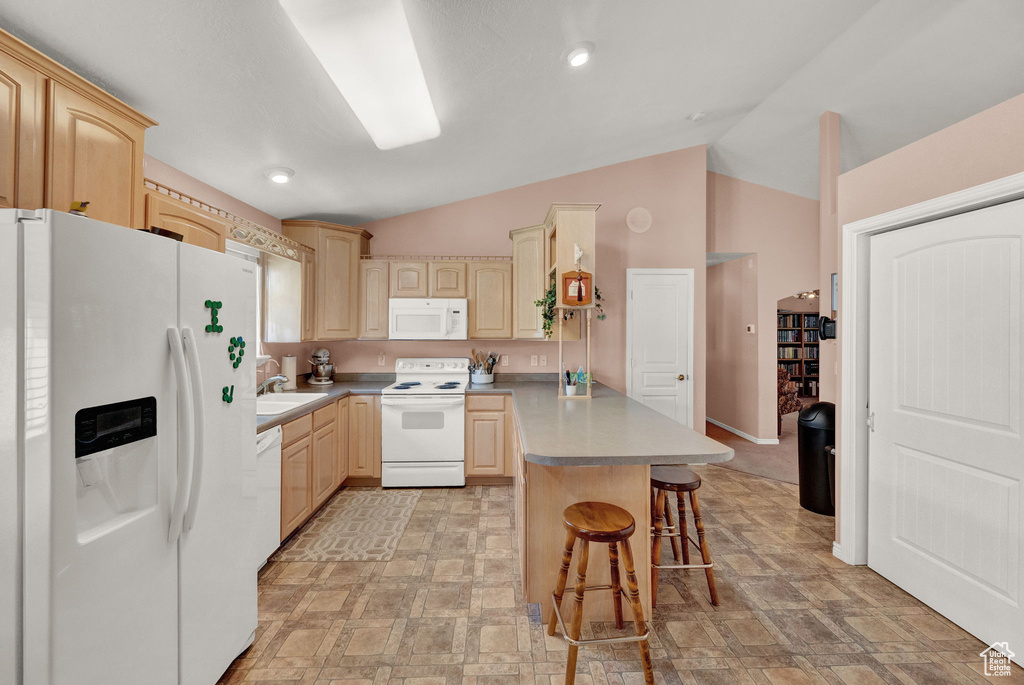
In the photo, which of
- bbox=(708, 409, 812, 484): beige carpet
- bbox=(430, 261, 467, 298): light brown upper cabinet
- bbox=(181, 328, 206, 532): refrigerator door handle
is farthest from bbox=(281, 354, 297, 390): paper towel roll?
bbox=(708, 409, 812, 484): beige carpet

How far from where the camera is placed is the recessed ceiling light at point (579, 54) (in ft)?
7.46

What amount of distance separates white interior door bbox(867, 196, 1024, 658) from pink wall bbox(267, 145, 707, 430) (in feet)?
6.76

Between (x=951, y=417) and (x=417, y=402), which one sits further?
(x=417, y=402)

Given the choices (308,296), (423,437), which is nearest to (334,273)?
(308,296)

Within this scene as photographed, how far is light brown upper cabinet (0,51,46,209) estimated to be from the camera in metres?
1.31

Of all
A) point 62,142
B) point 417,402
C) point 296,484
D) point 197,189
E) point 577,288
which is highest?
point 197,189

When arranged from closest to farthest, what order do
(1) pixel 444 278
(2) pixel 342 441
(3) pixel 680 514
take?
(3) pixel 680 514 < (2) pixel 342 441 < (1) pixel 444 278

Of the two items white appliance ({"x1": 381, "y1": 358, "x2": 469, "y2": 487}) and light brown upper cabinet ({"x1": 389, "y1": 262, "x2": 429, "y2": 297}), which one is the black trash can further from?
light brown upper cabinet ({"x1": 389, "y1": 262, "x2": 429, "y2": 297})

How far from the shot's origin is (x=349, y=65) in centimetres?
193

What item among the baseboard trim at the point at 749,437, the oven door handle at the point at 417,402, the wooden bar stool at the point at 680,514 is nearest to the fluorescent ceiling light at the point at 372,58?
the oven door handle at the point at 417,402

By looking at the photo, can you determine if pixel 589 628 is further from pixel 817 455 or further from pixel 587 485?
pixel 817 455

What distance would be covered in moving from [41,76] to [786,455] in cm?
604

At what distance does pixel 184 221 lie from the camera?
2.02m

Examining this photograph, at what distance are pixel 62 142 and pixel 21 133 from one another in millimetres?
121
